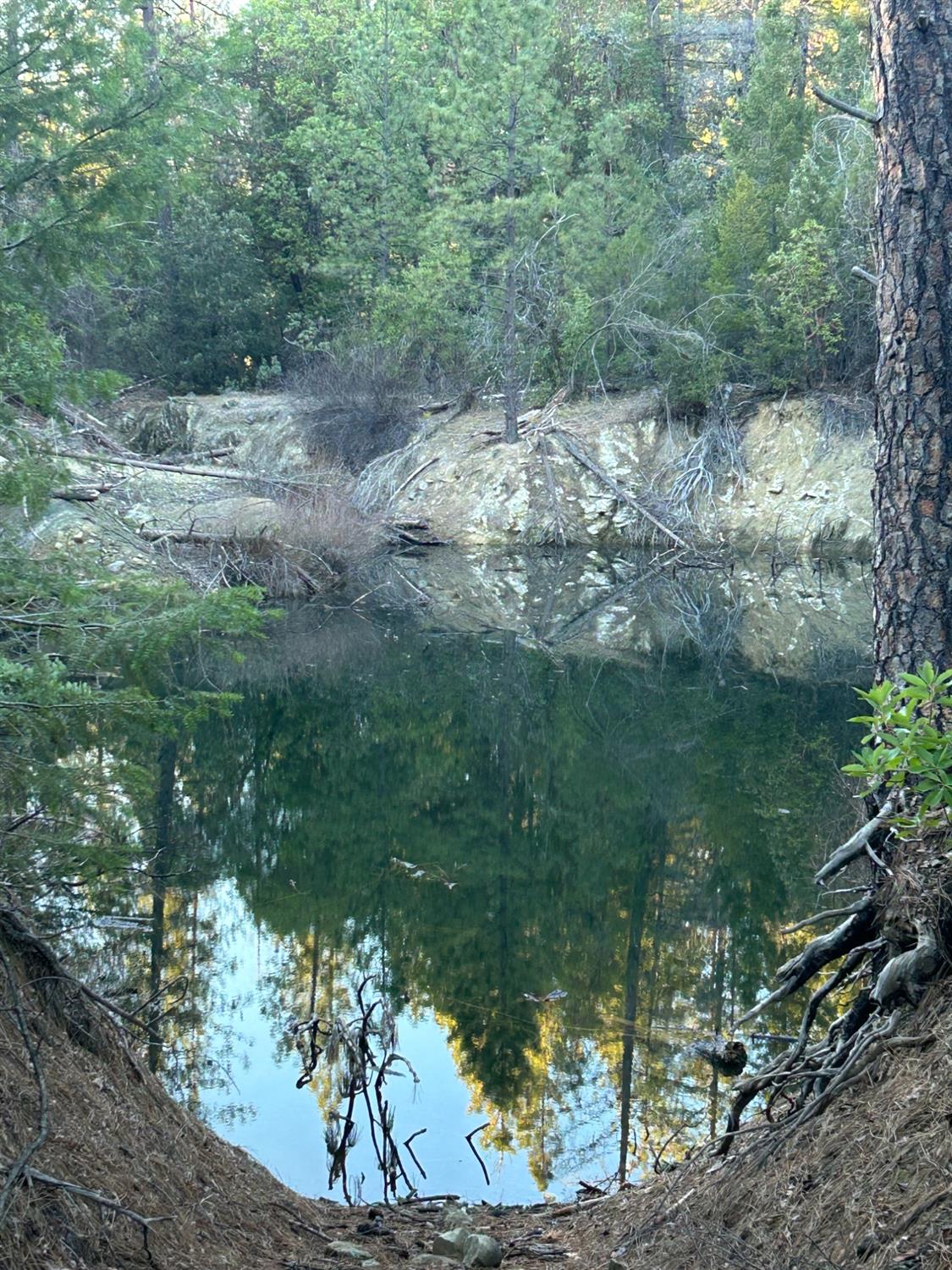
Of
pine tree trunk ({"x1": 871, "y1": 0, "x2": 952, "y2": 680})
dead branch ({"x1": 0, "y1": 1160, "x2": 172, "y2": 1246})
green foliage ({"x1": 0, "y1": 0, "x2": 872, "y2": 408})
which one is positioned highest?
green foliage ({"x1": 0, "y1": 0, "x2": 872, "y2": 408})

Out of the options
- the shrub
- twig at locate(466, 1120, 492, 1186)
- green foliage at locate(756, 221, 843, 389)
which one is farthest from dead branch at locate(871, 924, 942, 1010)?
the shrub

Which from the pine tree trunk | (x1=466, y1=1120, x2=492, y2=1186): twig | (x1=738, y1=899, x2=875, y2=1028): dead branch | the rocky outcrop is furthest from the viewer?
the rocky outcrop

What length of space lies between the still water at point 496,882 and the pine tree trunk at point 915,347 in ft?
8.82

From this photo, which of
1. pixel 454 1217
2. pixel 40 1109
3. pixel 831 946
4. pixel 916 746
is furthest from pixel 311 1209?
pixel 916 746

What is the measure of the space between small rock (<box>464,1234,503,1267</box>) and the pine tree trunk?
92.6 inches

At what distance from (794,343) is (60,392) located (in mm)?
22382

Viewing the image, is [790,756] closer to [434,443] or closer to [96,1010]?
[96,1010]

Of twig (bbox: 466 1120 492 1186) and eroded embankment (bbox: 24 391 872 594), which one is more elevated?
eroded embankment (bbox: 24 391 872 594)

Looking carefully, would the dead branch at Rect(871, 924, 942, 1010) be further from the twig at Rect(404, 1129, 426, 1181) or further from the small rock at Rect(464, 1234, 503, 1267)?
the twig at Rect(404, 1129, 426, 1181)

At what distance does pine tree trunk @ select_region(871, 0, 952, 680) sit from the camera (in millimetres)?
4129

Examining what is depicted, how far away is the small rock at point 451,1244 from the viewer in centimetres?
432

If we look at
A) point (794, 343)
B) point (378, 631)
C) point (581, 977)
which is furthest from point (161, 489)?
point (581, 977)

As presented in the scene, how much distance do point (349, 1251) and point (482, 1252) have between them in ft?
1.60

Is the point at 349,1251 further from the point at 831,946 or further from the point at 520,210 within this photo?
the point at 520,210
